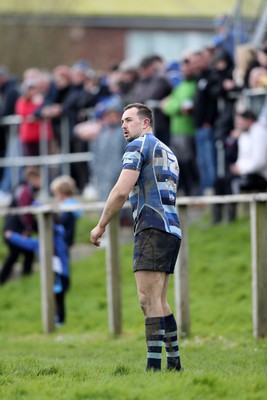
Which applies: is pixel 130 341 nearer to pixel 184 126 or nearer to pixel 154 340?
pixel 154 340

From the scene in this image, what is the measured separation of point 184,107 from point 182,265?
585 cm

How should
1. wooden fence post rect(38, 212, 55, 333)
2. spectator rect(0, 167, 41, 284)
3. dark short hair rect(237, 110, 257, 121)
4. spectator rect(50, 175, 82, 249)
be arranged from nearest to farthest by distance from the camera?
wooden fence post rect(38, 212, 55, 333)
spectator rect(50, 175, 82, 249)
dark short hair rect(237, 110, 257, 121)
spectator rect(0, 167, 41, 284)

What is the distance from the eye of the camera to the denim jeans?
2030 cm

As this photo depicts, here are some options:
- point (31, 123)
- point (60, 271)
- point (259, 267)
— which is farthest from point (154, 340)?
point (31, 123)

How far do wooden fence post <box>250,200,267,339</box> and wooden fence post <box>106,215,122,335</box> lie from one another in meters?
2.15

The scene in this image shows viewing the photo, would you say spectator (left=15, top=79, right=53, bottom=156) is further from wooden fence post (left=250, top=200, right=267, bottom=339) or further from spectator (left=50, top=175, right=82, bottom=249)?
wooden fence post (left=250, top=200, right=267, bottom=339)

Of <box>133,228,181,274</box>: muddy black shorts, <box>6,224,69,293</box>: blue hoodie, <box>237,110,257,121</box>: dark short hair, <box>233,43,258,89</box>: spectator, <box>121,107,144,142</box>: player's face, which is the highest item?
<box>233,43,258,89</box>: spectator

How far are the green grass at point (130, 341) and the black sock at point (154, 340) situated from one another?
0.56ft

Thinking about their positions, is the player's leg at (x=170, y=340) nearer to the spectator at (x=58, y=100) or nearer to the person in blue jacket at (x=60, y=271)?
the person in blue jacket at (x=60, y=271)

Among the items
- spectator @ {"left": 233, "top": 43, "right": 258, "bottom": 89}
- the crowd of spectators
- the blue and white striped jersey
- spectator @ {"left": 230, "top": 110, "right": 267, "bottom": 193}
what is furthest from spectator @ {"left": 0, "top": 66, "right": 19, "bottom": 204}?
the blue and white striped jersey

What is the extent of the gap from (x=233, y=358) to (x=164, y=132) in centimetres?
949

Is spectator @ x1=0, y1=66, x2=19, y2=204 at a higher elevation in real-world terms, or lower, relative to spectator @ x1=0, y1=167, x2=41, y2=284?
higher

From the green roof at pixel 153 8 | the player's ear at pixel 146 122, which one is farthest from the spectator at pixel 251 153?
the green roof at pixel 153 8

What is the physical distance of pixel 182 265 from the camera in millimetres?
15016
